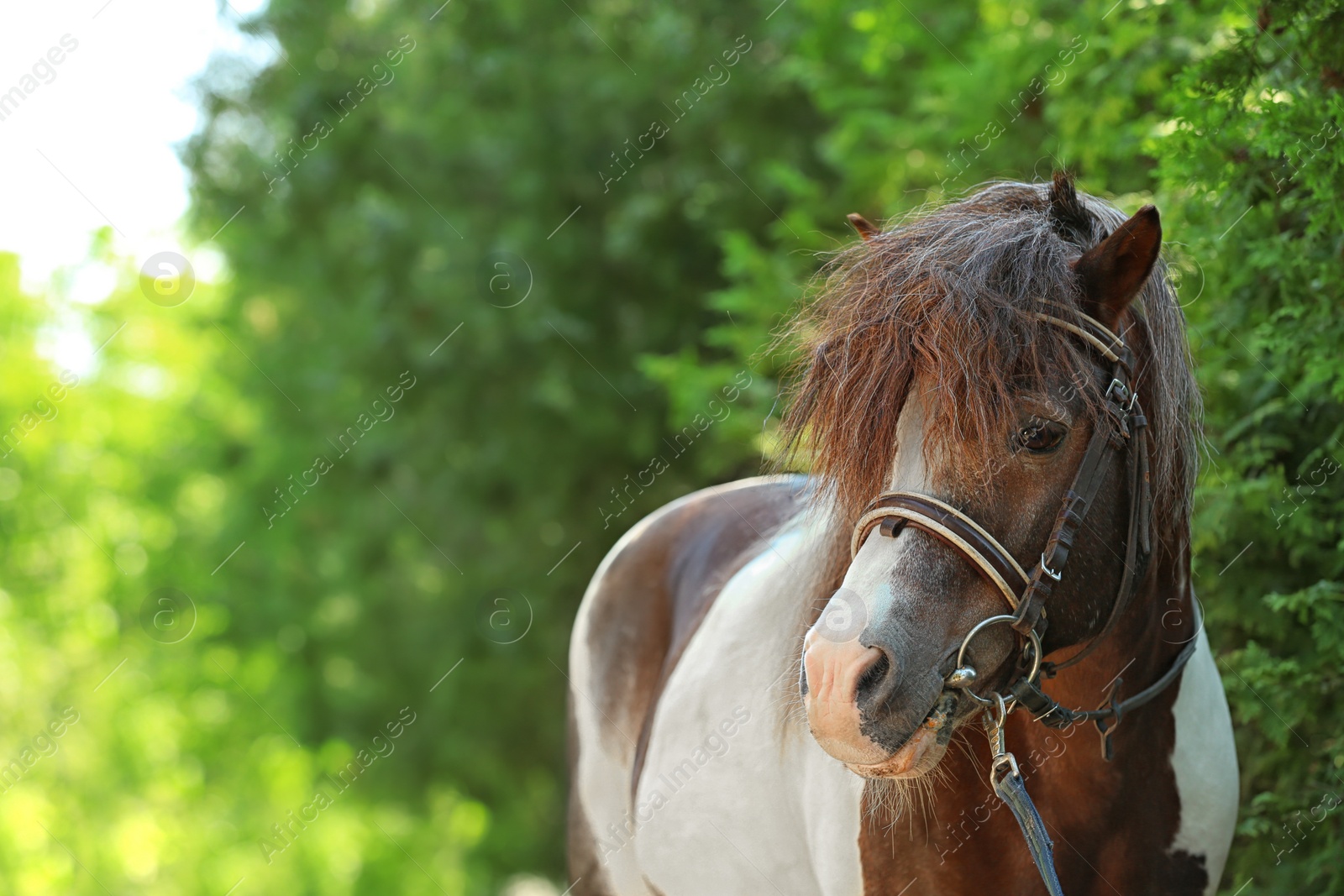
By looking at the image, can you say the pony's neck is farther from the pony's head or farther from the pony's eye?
the pony's eye

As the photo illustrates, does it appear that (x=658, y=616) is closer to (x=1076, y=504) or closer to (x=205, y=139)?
(x=1076, y=504)

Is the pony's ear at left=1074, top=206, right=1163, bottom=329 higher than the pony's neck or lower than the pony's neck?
higher

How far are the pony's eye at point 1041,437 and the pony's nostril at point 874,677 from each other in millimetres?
452

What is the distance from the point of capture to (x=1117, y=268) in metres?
1.92

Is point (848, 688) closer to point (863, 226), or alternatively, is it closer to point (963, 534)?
point (963, 534)

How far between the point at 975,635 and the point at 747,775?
100 cm

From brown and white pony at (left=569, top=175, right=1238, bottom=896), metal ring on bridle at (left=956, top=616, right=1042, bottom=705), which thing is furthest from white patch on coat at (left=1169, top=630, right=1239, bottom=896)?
metal ring on bridle at (left=956, top=616, right=1042, bottom=705)

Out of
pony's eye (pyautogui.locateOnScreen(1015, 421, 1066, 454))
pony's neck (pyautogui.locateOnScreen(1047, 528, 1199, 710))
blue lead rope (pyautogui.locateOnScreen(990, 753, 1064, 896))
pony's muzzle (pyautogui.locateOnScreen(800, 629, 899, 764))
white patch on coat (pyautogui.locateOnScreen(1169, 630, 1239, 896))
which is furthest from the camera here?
white patch on coat (pyautogui.locateOnScreen(1169, 630, 1239, 896))

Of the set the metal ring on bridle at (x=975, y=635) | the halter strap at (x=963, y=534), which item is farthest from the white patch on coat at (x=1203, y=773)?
the halter strap at (x=963, y=534)

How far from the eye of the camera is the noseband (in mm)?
1789

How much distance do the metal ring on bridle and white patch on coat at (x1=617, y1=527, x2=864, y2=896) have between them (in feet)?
1.65

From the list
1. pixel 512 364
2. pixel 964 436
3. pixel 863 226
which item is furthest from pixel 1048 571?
pixel 512 364

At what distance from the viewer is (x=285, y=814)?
50.6 feet

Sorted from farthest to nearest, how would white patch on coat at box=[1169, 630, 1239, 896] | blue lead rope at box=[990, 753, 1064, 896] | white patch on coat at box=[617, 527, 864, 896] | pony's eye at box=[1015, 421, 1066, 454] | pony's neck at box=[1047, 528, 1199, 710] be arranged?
white patch on coat at box=[617, 527, 864, 896], white patch on coat at box=[1169, 630, 1239, 896], pony's neck at box=[1047, 528, 1199, 710], blue lead rope at box=[990, 753, 1064, 896], pony's eye at box=[1015, 421, 1066, 454]
